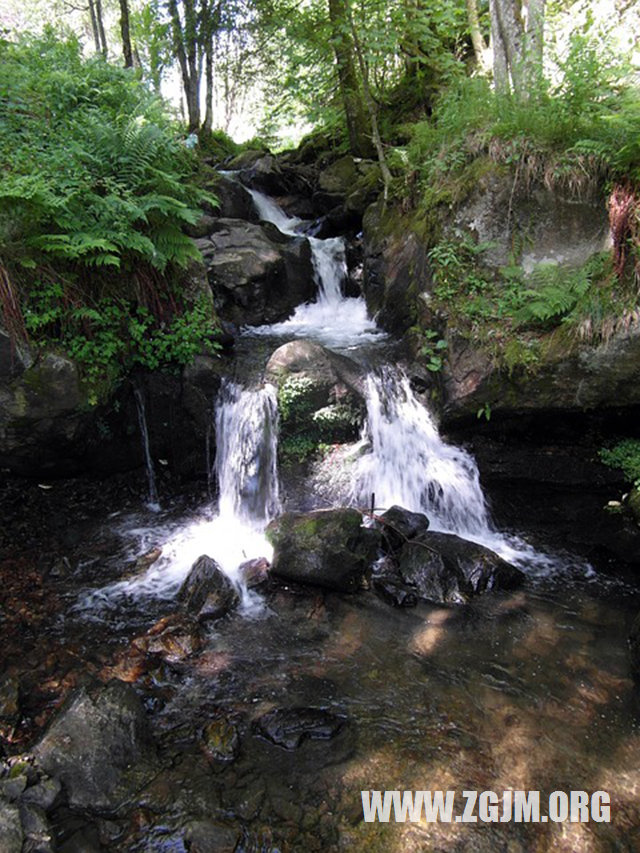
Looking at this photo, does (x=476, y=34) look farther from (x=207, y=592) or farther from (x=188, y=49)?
(x=207, y=592)

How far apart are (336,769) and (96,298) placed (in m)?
5.78

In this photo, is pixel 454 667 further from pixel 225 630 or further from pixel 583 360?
pixel 583 360

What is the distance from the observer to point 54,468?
21.3 feet

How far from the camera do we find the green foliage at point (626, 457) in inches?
243

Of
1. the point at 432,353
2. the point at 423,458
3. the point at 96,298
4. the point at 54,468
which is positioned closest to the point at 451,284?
the point at 432,353

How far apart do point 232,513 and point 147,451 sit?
1574 mm

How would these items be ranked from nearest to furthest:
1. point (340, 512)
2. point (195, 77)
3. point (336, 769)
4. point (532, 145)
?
1. point (336, 769)
2. point (340, 512)
3. point (532, 145)
4. point (195, 77)

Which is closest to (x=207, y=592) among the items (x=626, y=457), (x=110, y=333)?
(x=110, y=333)

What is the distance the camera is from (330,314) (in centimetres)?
1038

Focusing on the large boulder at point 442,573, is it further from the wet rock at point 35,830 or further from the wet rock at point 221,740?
the wet rock at point 35,830

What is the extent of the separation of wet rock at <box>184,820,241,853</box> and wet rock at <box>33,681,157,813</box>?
0.50 metres

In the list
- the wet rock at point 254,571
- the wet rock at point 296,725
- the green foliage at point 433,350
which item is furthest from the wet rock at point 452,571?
the green foliage at point 433,350

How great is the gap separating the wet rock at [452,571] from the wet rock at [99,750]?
9.88ft

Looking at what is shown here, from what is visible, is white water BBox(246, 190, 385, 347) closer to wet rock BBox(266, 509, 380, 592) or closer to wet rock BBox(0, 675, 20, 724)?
wet rock BBox(266, 509, 380, 592)
